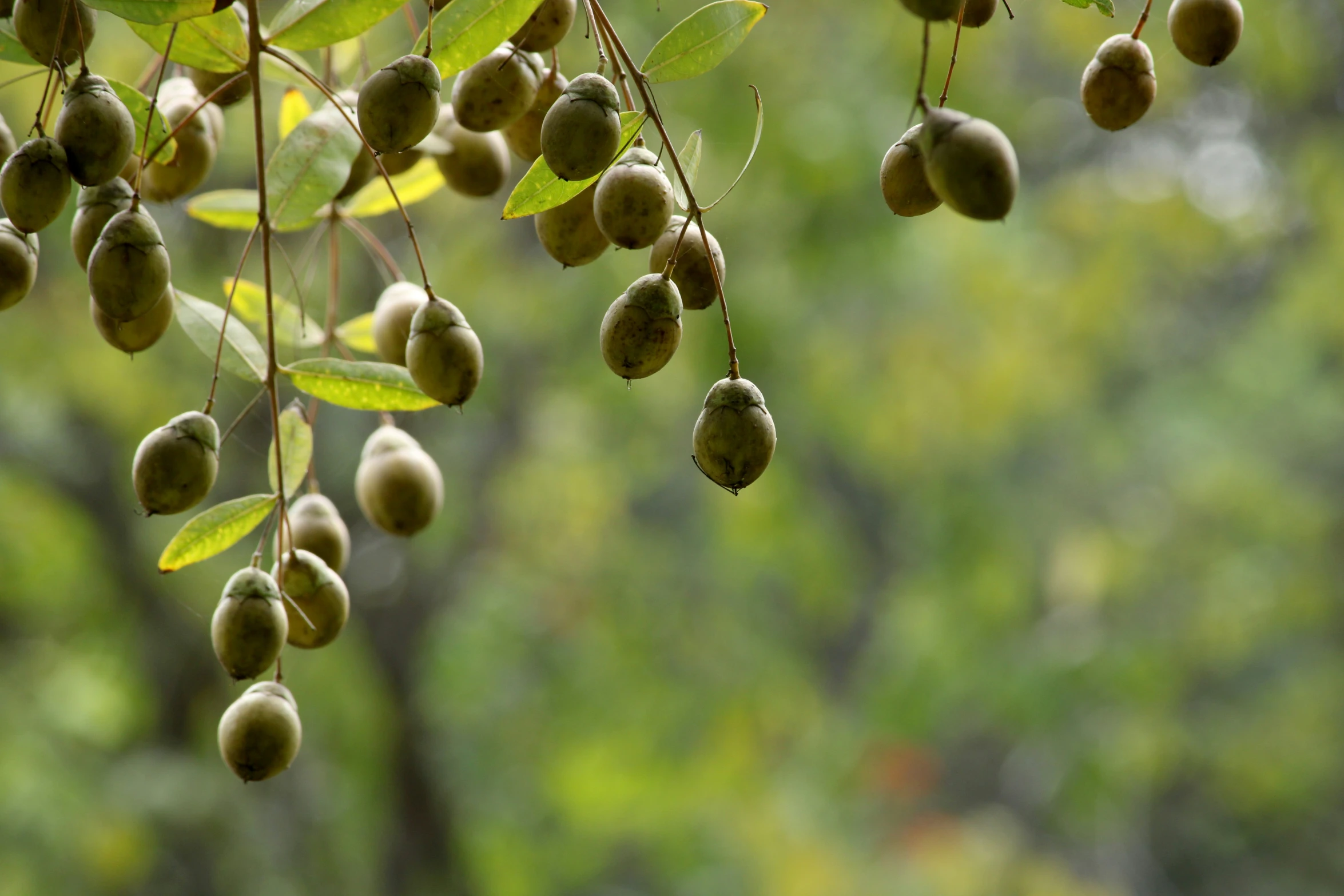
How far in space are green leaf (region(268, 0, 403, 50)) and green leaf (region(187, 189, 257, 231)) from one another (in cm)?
18

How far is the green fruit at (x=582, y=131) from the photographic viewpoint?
0.44 meters

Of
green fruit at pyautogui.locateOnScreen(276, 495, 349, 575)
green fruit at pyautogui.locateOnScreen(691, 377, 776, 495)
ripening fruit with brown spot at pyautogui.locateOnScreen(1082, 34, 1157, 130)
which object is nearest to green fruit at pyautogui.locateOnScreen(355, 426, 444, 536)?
green fruit at pyautogui.locateOnScreen(276, 495, 349, 575)

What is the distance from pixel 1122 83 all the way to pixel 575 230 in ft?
0.76

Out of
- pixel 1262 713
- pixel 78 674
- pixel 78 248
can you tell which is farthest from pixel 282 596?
pixel 1262 713

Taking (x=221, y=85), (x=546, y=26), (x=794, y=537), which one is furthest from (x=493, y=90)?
(x=794, y=537)

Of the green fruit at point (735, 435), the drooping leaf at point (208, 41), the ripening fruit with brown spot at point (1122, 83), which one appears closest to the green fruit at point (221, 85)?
the drooping leaf at point (208, 41)

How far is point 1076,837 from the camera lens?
475cm

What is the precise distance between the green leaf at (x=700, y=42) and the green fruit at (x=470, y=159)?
15 cm

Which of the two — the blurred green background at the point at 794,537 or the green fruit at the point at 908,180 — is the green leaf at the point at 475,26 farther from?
the blurred green background at the point at 794,537

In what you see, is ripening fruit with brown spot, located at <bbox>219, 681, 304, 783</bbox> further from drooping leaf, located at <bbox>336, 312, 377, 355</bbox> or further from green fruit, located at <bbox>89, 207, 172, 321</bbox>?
drooping leaf, located at <bbox>336, 312, 377, 355</bbox>

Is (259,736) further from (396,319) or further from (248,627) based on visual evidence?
(396,319)

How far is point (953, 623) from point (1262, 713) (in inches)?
57.2

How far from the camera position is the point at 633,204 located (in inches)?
17.9

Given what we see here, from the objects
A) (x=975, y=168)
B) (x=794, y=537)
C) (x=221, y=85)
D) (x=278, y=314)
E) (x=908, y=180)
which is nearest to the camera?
(x=975, y=168)
